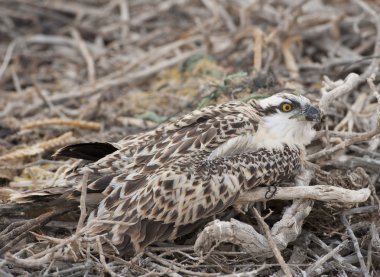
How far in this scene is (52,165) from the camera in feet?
19.3

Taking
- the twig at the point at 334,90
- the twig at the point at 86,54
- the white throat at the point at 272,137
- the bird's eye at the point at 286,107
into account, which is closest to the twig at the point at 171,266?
the white throat at the point at 272,137

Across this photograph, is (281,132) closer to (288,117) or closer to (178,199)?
(288,117)

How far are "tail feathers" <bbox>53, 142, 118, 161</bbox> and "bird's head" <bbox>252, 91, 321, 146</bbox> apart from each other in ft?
3.85

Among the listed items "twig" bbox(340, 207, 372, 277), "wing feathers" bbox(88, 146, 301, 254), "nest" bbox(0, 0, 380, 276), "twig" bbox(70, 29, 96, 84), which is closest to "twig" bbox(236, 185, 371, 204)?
"nest" bbox(0, 0, 380, 276)

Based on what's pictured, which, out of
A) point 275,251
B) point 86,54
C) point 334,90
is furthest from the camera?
point 86,54

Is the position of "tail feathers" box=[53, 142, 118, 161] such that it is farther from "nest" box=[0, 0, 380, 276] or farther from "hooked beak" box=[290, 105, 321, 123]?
"hooked beak" box=[290, 105, 321, 123]

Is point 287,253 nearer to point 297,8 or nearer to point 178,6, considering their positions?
point 297,8

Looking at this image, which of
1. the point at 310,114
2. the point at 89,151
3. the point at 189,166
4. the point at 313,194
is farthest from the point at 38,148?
the point at 313,194

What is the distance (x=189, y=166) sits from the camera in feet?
15.4

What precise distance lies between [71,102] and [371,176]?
3455 millimetres

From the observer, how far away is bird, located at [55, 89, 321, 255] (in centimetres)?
453

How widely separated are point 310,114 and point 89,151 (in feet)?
5.50

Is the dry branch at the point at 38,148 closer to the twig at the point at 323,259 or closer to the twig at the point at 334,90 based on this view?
the twig at the point at 334,90

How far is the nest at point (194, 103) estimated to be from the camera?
14.8 ft
